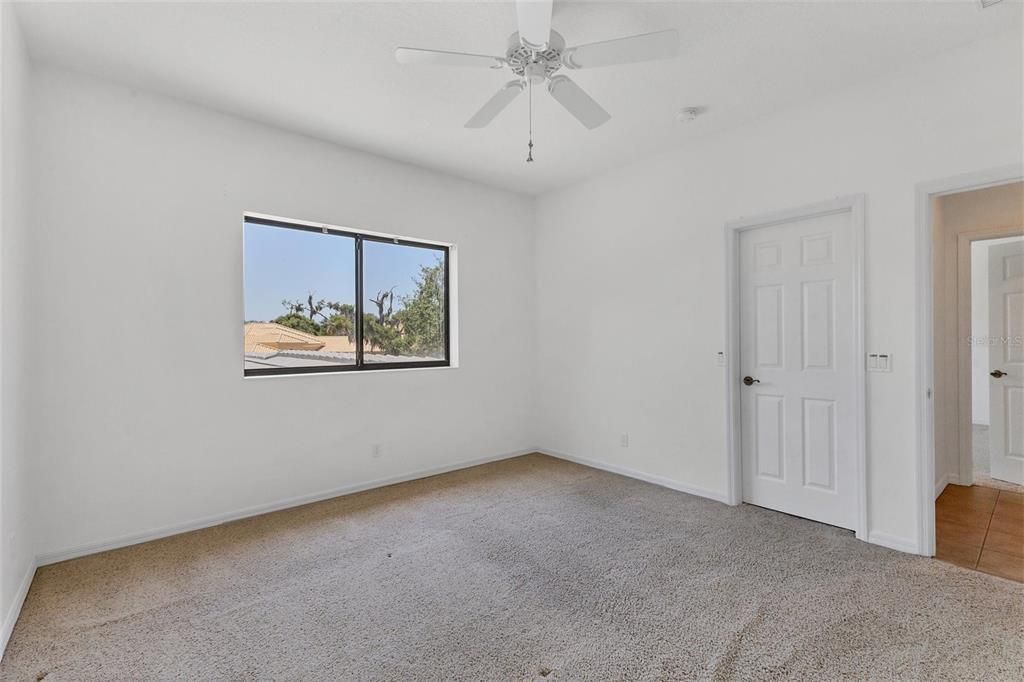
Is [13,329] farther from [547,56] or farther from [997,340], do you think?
[997,340]

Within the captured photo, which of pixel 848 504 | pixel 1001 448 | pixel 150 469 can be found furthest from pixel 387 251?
pixel 1001 448

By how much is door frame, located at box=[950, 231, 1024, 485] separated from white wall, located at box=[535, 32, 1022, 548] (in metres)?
1.39

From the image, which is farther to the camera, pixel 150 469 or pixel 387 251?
pixel 387 251

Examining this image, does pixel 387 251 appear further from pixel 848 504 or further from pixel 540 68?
pixel 848 504

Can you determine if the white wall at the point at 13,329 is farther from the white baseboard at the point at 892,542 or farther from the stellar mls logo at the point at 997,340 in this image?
the stellar mls logo at the point at 997,340

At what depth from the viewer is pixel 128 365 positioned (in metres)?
2.98

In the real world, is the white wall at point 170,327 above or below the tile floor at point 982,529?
above

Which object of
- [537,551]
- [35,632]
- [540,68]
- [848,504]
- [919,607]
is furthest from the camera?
[848,504]

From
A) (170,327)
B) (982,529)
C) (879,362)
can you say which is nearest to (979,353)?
(982,529)

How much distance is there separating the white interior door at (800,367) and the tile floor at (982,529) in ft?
1.68

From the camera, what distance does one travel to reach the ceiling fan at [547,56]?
6.50ft

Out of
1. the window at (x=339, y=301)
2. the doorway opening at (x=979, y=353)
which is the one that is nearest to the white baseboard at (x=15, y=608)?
the window at (x=339, y=301)

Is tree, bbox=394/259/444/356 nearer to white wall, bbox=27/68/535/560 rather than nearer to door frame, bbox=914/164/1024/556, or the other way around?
white wall, bbox=27/68/535/560

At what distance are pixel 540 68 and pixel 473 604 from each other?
2582 millimetres
